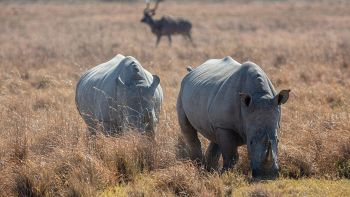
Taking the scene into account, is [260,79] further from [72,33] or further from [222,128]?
[72,33]

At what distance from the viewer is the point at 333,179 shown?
731 centimetres

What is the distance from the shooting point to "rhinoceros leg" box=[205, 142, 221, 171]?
7.84 m

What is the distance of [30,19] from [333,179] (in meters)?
33.9

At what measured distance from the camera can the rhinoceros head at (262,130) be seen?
666cm

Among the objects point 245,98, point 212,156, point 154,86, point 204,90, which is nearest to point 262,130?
point 245,98

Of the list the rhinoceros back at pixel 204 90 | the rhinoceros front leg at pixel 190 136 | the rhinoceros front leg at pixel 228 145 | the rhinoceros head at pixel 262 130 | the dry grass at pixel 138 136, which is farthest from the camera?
the rhinoceros front leg at pixel 190 136

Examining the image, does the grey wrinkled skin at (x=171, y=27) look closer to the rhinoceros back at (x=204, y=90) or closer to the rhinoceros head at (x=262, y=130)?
the rhinoceros back at (x=204, y=90)

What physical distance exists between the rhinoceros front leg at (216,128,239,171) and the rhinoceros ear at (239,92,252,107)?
1.64ft

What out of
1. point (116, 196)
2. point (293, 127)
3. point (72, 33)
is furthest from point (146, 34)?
point (116, 196)

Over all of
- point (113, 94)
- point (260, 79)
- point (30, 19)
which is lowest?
point (30, 19)

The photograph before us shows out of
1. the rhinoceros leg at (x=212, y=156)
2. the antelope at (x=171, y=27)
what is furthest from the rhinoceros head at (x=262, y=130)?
the antelope at (x=171, y=27)

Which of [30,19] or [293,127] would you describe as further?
[30,19]

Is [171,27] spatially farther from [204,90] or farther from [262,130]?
[262,130]

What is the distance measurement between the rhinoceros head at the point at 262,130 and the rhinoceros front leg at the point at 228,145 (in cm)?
37
